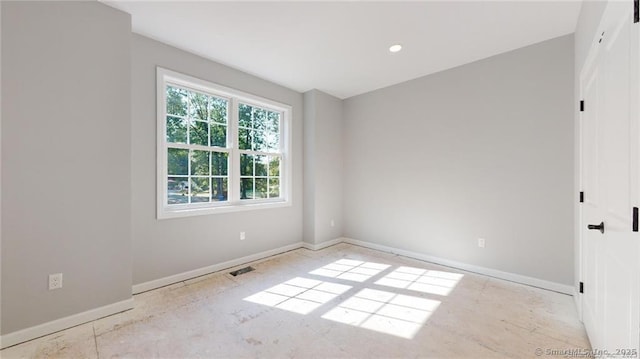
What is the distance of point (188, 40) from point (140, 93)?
0.78 metres

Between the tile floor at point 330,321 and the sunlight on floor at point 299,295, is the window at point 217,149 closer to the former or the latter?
the tile floor at point 330,321

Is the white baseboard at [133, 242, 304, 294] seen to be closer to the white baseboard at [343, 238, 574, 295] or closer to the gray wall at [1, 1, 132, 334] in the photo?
the gray wall at [1, 1, 132, 334]

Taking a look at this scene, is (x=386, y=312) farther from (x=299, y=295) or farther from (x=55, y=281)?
(x=55, y=281)

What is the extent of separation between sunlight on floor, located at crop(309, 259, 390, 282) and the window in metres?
1.31

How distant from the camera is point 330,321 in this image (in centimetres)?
215

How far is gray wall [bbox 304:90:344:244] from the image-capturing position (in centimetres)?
432

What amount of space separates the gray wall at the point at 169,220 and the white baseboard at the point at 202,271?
46 millimetres

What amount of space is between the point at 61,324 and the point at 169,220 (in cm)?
117

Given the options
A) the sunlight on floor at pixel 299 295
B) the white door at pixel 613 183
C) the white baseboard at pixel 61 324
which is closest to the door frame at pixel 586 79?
the white door at pixel 613 183

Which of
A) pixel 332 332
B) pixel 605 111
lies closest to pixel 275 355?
pixel 332 332

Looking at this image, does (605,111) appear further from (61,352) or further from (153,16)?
(61,352)

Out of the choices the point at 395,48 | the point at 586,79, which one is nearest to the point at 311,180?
the point at 395,48

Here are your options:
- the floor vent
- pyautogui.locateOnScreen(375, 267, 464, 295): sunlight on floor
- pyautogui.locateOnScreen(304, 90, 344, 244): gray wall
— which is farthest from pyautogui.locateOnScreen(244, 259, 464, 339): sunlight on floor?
pyautogui.locateOnScreen(304, 90, 344, 244): gray wall

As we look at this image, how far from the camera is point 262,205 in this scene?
3857 mm
